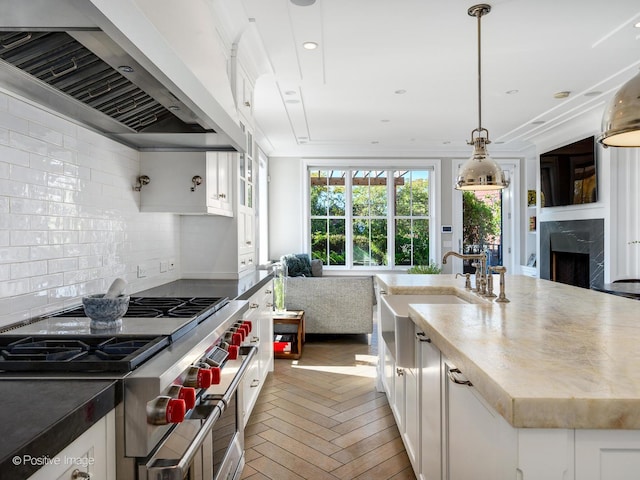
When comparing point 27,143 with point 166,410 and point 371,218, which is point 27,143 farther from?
point 371,218

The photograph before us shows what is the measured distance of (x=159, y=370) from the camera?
40.9 inches

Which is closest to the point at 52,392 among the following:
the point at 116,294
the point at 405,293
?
the point at 116,294

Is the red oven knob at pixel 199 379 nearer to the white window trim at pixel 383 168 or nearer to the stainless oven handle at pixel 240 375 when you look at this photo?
the stainless oven handle at pixel 240 375

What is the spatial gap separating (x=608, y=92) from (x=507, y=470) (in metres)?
4.82

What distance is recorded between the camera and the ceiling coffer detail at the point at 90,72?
4.06 ft

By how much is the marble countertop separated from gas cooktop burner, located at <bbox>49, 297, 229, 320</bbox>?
86 centimetres

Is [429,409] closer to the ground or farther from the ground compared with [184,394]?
closer to the ground

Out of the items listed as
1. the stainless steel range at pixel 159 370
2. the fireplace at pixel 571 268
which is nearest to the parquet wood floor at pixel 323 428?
the stainless steel range at pixel 159 370

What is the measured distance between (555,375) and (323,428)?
202 centimetres

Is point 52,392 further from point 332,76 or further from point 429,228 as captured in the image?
point 429,228

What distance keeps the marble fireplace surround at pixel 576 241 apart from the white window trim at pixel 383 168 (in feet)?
5.43

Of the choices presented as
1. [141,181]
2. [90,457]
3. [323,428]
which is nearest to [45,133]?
[141,181]

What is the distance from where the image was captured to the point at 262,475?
85.7 inches

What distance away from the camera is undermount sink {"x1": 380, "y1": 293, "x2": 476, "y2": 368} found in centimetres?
192
